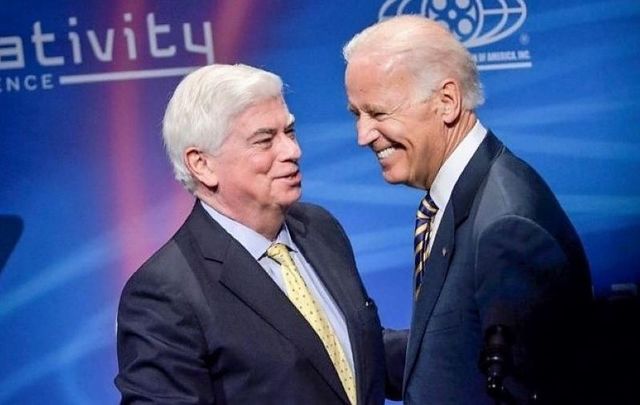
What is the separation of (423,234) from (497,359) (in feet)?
2.40

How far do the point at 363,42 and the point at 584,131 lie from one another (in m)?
1.49

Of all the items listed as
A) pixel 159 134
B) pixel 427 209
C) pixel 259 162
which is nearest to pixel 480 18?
pixel 159 134

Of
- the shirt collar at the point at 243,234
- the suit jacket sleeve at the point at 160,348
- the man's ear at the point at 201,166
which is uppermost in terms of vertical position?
the man's ear at the point at 201,166

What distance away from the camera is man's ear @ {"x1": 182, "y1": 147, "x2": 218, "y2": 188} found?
2.25 meters

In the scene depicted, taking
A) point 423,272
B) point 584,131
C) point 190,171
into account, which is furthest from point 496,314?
point 584,131

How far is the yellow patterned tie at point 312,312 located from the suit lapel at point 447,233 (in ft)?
0.47

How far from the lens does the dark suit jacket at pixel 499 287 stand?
6.43ft

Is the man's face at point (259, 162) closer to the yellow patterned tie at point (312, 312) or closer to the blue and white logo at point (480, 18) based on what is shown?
the yellow patterned tie at point (312, 312)

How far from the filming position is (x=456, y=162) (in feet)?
Result: 7.27

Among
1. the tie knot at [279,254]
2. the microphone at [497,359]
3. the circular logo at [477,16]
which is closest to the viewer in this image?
the microphone at [497,359]

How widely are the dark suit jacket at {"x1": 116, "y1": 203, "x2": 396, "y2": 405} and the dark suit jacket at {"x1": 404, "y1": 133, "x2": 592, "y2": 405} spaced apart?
19cm

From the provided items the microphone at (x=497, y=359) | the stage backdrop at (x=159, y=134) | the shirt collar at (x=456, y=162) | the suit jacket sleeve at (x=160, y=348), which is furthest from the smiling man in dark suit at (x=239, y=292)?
the stage backdrop at (x=159, y=134)

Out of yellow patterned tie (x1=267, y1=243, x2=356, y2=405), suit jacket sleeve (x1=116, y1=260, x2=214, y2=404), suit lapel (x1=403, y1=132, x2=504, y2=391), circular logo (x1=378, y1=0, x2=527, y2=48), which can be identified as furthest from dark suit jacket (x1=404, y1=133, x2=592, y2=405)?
circular logo (x1=378, y1=0, x2=527, y2=48)

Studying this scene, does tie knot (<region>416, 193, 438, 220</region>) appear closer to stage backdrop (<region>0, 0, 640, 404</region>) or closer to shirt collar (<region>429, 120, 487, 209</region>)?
shirt collar (<region>429, 120, 487, 209</region>)
